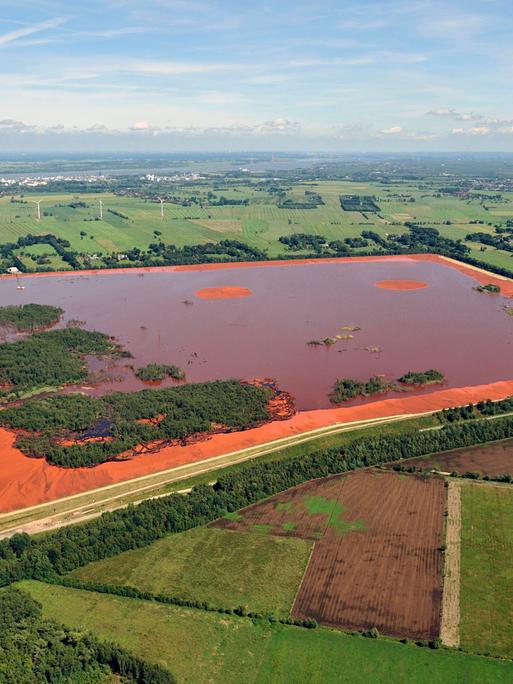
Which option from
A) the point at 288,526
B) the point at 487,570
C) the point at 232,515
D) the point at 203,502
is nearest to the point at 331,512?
the point at 288,526

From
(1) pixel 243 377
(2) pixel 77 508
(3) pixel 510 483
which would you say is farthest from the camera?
(1) pixel 243 377

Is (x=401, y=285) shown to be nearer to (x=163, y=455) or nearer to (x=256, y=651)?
(x=163, y=455)

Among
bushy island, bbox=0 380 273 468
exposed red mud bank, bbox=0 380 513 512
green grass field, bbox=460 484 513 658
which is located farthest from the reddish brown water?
green grass field, bbox=460 484 513 658

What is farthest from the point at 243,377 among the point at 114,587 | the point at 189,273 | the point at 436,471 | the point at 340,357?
the point at 189,273

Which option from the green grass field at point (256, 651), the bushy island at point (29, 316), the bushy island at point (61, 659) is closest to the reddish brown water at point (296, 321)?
the bushy island at point (29, 316)

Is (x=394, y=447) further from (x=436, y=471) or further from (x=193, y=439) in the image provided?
(x=193, y=439)

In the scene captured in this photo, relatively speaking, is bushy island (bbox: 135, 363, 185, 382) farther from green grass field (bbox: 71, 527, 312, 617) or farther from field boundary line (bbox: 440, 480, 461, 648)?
field boundary line (bbox: 440, 480, 461, 648)
